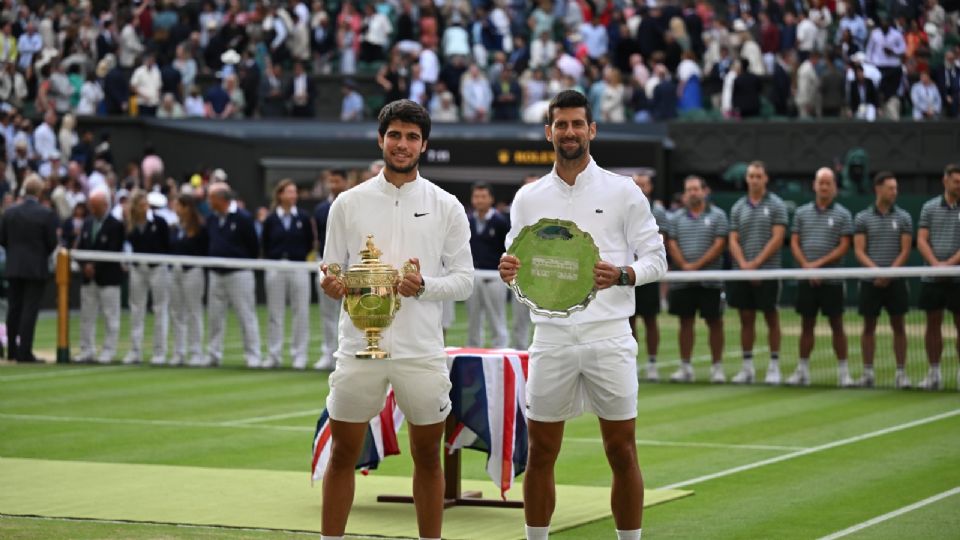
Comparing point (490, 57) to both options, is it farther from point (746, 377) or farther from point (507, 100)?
point (746, 377)

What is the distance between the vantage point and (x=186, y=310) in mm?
21062

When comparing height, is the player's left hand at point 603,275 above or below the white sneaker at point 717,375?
above

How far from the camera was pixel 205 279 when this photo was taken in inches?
873

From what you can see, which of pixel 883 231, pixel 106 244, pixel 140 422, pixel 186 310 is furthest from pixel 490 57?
pixel 140 422

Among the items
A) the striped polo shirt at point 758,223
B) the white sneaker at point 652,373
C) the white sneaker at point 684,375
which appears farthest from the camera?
the white sneaker at point 652,373

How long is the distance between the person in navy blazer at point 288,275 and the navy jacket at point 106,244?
1980mm

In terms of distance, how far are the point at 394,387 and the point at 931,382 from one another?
11.1 m

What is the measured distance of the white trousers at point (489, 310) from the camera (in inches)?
795

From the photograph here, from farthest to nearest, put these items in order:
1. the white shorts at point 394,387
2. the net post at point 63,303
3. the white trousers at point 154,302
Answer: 1. the white trousers at point 154,302
2. the net post at point 63,303
3. the white shorts at point 394,387

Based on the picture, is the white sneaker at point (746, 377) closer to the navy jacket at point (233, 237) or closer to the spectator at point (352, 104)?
the navy jacket at point (233, 237)

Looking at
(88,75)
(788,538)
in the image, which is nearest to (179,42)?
(88,75)

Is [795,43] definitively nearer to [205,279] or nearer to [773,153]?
[773,153]

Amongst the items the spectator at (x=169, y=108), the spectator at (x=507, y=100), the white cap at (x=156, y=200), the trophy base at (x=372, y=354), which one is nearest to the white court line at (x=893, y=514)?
the trophy base at (x=372, y=354)

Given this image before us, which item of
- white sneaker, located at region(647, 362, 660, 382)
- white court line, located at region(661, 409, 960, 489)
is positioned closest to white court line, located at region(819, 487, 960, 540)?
white court line, located at region(661, 409, 960, 489)
